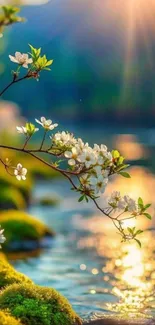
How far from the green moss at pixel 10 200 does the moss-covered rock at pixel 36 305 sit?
1462cm

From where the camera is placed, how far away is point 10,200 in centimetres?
2389

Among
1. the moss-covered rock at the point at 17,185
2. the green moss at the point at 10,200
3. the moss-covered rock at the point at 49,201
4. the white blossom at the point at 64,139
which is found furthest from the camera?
the moss-covered rock at the point at 17,185

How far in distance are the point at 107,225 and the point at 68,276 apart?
6.44 m

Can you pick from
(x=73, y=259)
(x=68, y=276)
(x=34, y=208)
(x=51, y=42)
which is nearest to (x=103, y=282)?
(x=68, y=276)

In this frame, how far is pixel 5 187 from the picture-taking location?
25891 mm

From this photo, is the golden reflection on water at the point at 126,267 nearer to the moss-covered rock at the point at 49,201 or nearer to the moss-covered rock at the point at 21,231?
the moss-covered rock at the point at 21,231

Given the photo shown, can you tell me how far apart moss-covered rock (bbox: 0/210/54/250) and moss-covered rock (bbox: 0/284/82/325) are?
919 cm

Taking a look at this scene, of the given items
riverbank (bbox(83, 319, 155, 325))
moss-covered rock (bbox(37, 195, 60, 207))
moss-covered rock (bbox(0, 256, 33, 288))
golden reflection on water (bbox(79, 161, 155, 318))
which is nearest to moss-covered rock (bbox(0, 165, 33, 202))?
moss-covered rock (bbox(37, 195, 60, 207))

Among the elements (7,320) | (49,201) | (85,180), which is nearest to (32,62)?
(85,180)

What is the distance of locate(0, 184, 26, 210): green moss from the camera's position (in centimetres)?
2369

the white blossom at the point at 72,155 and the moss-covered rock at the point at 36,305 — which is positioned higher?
the white blossom at the point at 72,155

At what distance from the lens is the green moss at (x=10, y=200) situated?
23.7 meters

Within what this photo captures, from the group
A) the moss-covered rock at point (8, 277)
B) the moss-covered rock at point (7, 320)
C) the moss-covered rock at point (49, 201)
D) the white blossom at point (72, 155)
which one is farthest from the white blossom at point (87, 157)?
the moss-covered rock at point (49, 201)

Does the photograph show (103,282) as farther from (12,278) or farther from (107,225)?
(107,225)
